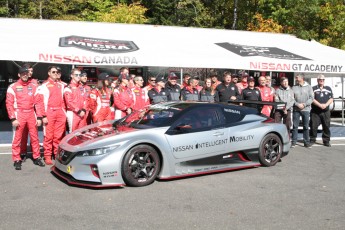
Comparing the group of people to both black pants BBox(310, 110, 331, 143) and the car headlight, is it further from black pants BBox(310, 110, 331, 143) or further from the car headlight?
the car headlight

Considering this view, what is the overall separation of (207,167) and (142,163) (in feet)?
4.03

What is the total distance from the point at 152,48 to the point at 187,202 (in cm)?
673

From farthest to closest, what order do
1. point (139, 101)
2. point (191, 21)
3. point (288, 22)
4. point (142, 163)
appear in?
point (191, 21) → point (288, 22) → point (139, 101) → point (142, 163)

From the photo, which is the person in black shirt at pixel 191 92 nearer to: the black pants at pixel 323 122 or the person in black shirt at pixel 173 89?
the person in black shirt at pixel 173 89

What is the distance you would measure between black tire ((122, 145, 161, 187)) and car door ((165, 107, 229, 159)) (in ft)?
1.16

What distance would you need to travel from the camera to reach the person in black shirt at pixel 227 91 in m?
10.0

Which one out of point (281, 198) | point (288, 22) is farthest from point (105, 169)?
point (288, 22)

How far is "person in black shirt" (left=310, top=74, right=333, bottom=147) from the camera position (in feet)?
32.5

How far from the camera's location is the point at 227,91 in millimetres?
10047

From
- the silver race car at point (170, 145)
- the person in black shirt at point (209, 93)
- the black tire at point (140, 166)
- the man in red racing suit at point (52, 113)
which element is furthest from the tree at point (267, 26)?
the black tire at point (140, 166)

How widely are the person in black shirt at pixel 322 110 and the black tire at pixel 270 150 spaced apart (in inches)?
110

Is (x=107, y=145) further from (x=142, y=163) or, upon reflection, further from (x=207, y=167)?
(x=207, y=167)

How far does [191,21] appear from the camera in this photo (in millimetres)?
34812

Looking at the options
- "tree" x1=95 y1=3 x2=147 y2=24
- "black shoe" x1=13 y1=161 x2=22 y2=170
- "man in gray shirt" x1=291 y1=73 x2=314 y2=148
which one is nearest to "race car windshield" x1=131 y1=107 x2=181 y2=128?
"black shoe" x1=13 y1=161 x2=22 y2=170
